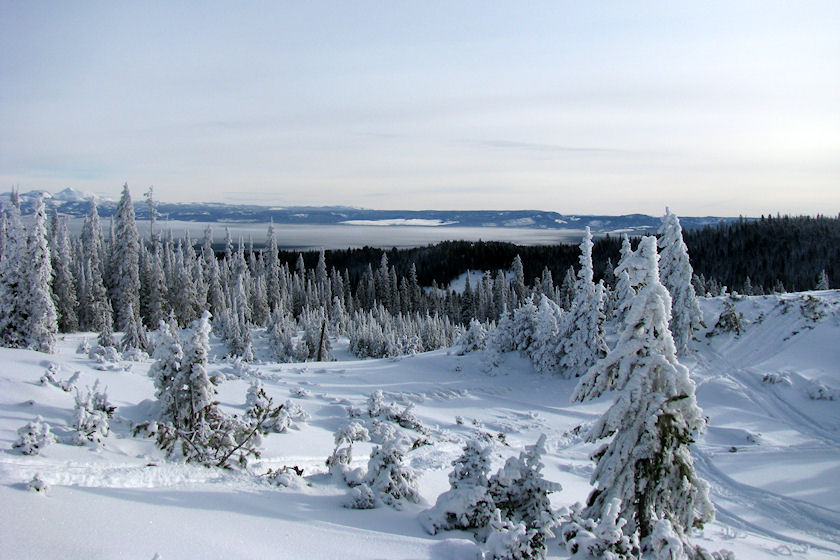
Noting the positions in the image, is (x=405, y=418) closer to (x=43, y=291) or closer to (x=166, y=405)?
(x=166, y=405)

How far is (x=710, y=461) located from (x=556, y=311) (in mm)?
19760

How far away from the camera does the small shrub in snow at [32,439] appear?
9039 millimetres

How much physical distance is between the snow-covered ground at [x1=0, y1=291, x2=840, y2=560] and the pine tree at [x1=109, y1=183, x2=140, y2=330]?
3142 cm

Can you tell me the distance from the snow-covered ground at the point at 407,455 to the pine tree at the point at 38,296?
12.1 metres

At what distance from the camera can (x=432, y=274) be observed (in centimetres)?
14775

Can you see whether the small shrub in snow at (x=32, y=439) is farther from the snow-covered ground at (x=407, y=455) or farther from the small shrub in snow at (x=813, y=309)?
the small shrub in snow at (x=813, y=309)

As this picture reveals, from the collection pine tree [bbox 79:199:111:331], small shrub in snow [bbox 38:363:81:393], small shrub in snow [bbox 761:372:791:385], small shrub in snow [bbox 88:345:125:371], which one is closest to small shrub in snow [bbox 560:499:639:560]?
small shrub in snow [bbox 38:363:81:393]

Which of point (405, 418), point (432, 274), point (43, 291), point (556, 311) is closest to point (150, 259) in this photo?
point (43, 291)

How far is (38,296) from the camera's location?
97.7 feet

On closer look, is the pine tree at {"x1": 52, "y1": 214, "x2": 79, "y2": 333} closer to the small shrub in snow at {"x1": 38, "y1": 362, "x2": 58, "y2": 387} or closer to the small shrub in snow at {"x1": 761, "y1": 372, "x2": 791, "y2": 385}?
the small shrub in snow at {"x1": 38, "y1": 362, "x2": 58, "y2": 387}

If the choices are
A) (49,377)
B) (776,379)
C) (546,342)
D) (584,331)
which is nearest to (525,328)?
(546,342)

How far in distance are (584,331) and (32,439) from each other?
27.5m

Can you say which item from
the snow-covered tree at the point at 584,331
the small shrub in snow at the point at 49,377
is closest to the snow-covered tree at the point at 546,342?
the snow-covered tree at the point at 584,331

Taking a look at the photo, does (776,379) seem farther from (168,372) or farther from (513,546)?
(168,372)
